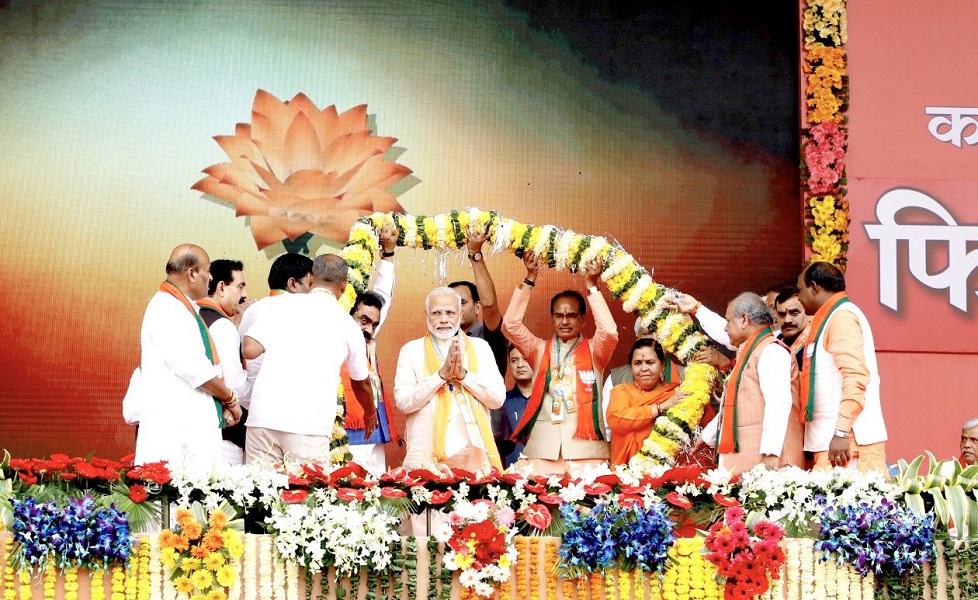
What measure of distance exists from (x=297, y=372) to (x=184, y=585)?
142 centimetres

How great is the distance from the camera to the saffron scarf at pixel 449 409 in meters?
5.96

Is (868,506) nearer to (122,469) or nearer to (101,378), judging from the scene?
(122,469)

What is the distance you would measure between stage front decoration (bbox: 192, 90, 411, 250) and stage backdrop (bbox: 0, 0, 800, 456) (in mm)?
88

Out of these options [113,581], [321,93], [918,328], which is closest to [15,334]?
[321,93]

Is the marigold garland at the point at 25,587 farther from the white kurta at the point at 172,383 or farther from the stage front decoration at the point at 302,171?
the stage front decoration at the point at 302,171

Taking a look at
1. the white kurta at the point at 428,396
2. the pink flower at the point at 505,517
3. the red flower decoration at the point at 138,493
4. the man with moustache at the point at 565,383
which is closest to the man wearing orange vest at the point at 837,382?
the man with moustache at the point at 565,383

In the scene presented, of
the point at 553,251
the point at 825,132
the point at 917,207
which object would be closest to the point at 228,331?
the point at 553,251

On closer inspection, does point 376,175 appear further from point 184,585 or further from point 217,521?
point 184,585

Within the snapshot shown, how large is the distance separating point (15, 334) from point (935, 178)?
20.0ft

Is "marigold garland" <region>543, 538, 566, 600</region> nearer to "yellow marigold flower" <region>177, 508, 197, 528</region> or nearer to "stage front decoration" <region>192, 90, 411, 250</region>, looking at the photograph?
"yellow marigold flower" <region>177, 508, 197, 528</region>

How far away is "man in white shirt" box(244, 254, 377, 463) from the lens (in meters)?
5.32

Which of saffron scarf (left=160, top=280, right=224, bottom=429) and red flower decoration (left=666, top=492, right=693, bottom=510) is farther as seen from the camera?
saffron scarf (left=160, top=280, right=224, bottom=429)

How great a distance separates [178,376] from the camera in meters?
5.07

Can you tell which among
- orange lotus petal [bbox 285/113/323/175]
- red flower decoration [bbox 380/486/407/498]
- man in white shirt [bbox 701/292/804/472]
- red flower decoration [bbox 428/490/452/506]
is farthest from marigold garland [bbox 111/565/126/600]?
orange lotus petal [bbox 285/113/323/175]
